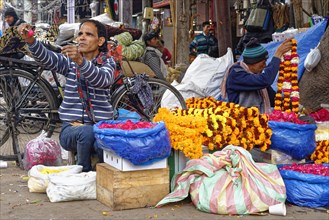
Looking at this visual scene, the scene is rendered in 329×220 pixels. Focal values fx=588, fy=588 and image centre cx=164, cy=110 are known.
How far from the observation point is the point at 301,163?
573cm

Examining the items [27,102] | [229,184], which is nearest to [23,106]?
[27,102]

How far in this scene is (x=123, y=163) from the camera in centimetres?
466

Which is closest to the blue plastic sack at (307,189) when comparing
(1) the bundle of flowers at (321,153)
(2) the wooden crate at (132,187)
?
(1) the bundle of flowers at (321,153)

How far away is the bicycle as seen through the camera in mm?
6484

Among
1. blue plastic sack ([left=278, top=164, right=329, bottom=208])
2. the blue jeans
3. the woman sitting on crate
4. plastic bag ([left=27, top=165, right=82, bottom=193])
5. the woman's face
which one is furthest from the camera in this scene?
the woman's face

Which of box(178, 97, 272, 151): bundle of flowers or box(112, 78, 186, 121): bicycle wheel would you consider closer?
box(178, 97, 272, 151): bundle of flowers

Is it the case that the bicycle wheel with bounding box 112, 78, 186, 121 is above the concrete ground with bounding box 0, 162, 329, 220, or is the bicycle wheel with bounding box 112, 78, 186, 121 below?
above

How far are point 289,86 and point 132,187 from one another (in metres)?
2.54

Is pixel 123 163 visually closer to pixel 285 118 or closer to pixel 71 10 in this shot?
pixel 285 118

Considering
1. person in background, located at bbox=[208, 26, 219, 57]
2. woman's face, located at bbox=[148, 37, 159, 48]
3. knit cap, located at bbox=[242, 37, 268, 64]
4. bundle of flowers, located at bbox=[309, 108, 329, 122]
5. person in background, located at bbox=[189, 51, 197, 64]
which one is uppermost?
knit cap, located at bbox=[242, 37, 268, 64]

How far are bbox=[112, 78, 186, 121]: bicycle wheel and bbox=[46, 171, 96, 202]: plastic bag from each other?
4.43 ft

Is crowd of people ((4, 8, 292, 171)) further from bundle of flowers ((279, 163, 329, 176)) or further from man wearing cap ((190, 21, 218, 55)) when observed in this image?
man wearing cap ((190, 21, 218, 55))

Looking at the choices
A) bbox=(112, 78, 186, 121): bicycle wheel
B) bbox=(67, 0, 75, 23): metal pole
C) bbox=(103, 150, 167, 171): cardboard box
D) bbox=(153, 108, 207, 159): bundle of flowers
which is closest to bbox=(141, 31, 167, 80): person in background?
bbox=(112, 78, 186, 121): bicycle wheel

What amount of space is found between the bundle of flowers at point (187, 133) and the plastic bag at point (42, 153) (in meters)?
1.63
